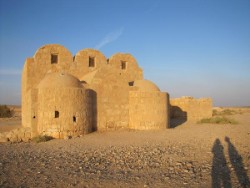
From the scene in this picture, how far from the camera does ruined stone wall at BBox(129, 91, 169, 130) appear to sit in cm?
1205

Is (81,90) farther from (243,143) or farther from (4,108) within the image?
(4,108)

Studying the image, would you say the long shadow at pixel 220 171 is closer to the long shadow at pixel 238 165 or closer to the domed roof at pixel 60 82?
the long shadow at pixel 238 165

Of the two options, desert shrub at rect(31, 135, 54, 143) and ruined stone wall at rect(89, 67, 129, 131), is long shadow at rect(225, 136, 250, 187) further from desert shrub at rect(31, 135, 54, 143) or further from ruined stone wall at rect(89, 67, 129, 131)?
desert shrub at rect(31, 135, 54, 143)

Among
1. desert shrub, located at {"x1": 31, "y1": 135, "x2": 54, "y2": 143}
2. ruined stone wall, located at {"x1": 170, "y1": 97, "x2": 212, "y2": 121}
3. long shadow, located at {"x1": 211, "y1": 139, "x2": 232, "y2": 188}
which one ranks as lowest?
long shadow, located at {"x1": 211, "y1": 139, "x2": 232, "y2": 188}

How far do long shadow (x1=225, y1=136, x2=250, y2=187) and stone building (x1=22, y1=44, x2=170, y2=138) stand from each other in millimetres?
5084

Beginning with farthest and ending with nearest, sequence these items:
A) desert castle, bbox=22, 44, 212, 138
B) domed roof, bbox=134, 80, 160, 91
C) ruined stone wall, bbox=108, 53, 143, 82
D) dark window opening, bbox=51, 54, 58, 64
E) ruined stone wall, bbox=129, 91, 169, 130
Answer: ruined stone wall, bbox=108, 53, 143, 82 < dark window opening, bbox=51, 54, 58, 64 < domed roof, bbox=134, 80, 160, 91 < ruined stone wall, bbox=129, 91, 169, 130 < desert castle, bbox=22, 44, 212, 138

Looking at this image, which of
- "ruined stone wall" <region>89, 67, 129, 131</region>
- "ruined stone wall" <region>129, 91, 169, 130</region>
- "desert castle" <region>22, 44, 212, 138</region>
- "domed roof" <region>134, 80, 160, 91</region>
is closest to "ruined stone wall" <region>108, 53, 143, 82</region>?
"desert castle" <region>22, 44, 212, 138</region>

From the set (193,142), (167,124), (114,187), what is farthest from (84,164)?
(167,124)

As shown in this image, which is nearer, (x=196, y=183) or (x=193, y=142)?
(x=196, y=183)

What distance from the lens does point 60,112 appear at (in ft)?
32.8

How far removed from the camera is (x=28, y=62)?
1260 centimetres

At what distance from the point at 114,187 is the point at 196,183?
4.87ft

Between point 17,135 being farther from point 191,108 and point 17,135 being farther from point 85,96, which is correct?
point 191,108

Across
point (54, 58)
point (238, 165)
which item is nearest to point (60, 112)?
Answer: point (54, 58)
